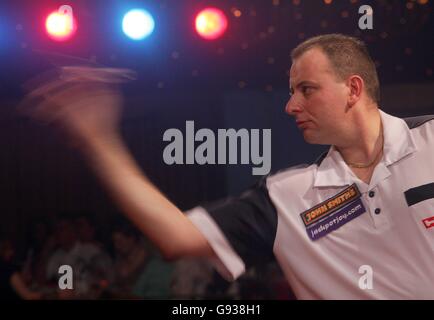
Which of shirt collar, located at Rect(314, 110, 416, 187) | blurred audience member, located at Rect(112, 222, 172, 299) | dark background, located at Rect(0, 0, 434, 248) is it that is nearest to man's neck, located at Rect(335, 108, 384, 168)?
shirt collar, located at Rect(314, 110, 416, 187)


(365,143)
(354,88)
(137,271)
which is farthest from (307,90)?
(137,271)

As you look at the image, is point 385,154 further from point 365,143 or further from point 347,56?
point 347,56

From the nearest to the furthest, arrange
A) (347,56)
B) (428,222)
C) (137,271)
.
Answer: (428,222), (347,56), (137,271)

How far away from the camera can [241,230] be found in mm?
Result: 2336

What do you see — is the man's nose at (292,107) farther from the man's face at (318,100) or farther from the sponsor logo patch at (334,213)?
the sponsor logo patch at (334,213)

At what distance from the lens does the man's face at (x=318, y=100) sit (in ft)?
7.72

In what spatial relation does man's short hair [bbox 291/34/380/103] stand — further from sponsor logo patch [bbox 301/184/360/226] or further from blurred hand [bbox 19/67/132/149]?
blurred hand [bbox 19/67/132/149]

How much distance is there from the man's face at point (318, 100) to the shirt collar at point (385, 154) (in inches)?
2.6

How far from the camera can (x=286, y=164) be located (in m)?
2.42

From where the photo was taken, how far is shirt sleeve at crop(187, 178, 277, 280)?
2328mm

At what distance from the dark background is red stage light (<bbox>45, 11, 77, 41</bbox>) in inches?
0.9

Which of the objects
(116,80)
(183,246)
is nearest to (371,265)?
(183,246)

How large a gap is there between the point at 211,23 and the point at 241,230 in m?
0.73

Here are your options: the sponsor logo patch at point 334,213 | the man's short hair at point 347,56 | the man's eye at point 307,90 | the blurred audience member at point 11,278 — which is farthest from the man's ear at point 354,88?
the blurred audience member at point 11,278
